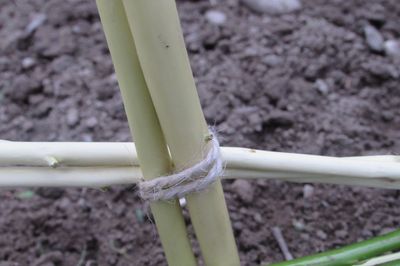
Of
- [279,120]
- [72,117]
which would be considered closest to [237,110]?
[279,120]

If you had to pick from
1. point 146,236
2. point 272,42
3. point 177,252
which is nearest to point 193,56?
point 272,42

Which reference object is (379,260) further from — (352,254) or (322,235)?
(322,235)

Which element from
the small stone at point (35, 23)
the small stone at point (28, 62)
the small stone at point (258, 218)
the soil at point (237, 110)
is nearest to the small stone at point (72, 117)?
the soil at point (237, 110)

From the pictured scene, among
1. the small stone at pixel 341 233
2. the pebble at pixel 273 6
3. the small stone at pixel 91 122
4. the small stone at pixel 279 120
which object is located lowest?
the small stone at pixel 341 233

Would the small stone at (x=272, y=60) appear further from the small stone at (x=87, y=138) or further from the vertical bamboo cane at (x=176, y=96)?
the vertical bamboo cane at (x=176, y=96)

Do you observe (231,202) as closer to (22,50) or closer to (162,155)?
(162,155)
